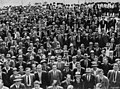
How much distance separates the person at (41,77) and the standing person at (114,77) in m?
1.88

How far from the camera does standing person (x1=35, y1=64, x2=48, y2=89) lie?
824 cm

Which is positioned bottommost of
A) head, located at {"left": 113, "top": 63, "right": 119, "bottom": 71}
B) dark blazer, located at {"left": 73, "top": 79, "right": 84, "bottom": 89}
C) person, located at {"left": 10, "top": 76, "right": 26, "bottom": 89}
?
dark blazer, located at {"left": 73, "top": 79, "right": 84, "bottom": 89}

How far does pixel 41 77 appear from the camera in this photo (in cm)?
831

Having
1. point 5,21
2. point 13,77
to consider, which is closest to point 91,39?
point 13,77

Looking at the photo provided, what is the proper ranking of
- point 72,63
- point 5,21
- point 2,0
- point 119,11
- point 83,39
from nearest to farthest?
1. point 72,63
2. point 83,39
3. point 5,21
4. point 119,11
5. point 2,0

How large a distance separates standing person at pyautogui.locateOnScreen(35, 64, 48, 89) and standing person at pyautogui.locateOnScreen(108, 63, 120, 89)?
188 centimetres

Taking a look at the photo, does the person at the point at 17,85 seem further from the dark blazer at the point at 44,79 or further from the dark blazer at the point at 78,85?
the dark blazer at the point at 78,85

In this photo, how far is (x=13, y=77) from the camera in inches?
322

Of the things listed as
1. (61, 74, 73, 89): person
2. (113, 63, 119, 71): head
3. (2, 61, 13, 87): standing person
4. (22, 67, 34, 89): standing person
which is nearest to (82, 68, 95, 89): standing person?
(61, 74, 73, 89): person

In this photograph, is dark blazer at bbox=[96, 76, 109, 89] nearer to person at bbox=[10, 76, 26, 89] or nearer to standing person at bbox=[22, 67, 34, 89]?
standing person at bbox=[22, 67, 34, 89]

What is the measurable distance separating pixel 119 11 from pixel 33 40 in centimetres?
1042

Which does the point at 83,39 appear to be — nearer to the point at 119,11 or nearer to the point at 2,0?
the point at 119,11

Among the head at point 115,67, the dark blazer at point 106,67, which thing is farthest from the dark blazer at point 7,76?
the head at point 115,67

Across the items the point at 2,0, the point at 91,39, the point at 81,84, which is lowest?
the point at 81,84
